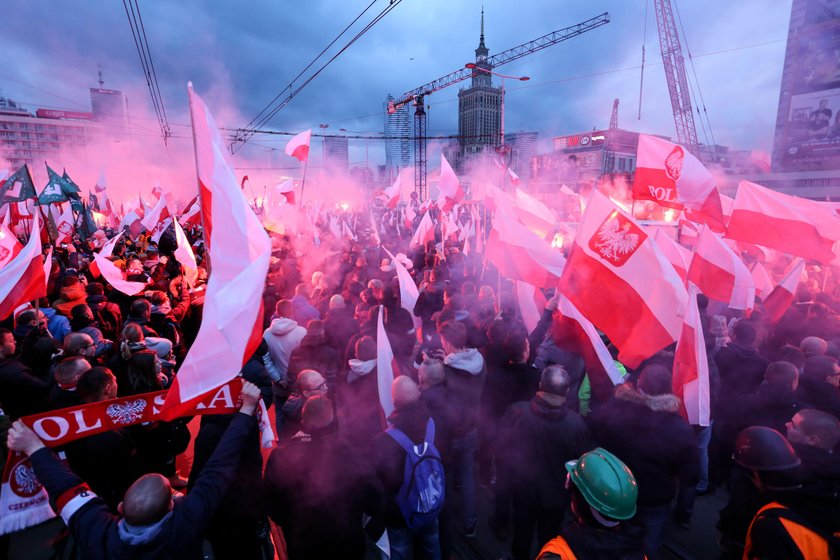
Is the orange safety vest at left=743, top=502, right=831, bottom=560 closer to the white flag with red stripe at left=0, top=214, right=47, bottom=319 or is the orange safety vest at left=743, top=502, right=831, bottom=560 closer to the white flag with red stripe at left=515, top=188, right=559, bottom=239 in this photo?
the white flag with red stripe at left=0, top=214, right=47, bottom=319

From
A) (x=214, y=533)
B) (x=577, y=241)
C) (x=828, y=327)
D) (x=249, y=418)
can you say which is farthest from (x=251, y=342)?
(x=828, y=327)

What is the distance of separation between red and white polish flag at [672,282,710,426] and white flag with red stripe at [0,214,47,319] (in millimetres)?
5707

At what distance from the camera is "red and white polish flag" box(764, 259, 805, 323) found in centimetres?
556

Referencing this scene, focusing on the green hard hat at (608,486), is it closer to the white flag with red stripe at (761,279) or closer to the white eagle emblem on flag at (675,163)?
the white eagle emblem on flag at (675,163)

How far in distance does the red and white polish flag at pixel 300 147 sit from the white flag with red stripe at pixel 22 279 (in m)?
6.10

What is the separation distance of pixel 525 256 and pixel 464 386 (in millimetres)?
1905

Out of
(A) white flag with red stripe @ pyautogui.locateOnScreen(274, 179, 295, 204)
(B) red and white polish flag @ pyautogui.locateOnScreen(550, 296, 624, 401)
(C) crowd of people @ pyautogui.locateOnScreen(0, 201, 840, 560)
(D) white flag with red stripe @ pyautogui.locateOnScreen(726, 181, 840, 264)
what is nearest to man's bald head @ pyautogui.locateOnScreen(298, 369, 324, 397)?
(C) crowd of people @ pyautogui.locateOnScreen(0, 201, 840, 560)

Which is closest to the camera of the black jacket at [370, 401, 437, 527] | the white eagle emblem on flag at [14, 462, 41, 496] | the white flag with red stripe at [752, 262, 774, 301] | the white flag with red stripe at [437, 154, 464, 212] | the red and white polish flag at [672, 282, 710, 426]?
the white eagle emblem on flag at [14, 462, 41, 496]

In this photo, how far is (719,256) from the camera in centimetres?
471

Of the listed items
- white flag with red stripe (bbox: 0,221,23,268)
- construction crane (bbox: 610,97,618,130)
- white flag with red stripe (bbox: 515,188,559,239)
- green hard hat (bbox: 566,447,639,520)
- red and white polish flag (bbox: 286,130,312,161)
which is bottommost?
green hard hat (bbox: 566,447,639,520)

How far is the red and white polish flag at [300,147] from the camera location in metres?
9.93

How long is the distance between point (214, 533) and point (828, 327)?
7205 millimetres

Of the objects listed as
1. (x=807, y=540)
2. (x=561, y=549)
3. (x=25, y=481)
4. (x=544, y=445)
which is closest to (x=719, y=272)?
(x=544, y=445)

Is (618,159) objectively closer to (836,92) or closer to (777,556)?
(836,92)
